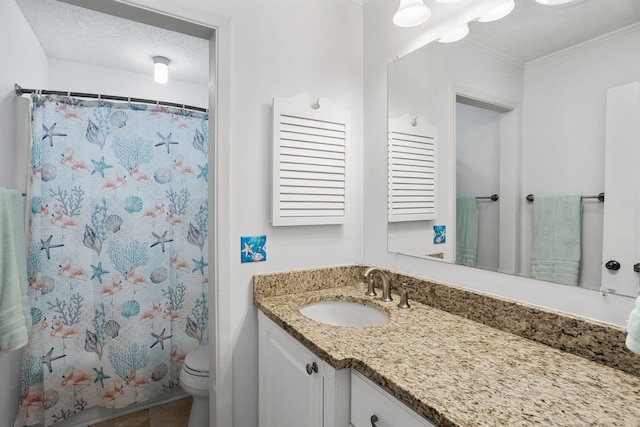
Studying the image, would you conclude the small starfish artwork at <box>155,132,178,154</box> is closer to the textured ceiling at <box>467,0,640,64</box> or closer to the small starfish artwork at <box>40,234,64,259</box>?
the small starfish artwork at <box>40,234,64,259</box>

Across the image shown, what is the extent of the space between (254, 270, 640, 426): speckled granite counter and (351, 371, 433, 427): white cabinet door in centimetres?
3

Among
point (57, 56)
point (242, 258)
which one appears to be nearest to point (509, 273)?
point (242, 258)

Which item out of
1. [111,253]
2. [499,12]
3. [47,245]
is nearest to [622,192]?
[499,12]

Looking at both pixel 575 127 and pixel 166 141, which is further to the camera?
pixel 166 141

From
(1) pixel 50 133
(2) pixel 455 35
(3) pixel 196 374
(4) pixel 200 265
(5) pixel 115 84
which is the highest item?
(5) pixel 115 84

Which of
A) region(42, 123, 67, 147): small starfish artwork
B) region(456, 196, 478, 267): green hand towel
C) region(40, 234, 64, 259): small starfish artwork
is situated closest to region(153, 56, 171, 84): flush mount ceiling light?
region(42, 123, 67, 147): small starfish artwork

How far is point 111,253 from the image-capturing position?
2006 mm

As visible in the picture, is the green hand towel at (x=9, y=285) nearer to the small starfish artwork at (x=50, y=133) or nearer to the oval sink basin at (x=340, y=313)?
the small starfish artwork at (x=50, y=133)

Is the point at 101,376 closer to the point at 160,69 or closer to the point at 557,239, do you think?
the point at 160,69

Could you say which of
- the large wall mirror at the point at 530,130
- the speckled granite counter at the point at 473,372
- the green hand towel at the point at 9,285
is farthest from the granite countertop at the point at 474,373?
the green hand towel at the point at 9,285

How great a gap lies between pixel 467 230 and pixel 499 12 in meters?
0.79

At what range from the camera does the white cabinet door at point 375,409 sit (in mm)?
740

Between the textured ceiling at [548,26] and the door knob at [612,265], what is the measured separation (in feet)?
2.04

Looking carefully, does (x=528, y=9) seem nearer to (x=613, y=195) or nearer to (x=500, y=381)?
(x=613, y=195)
